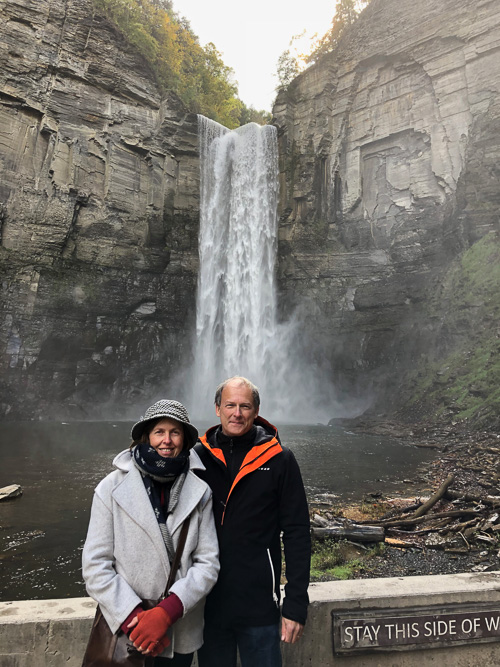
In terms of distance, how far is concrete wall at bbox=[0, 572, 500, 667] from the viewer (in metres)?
2.17

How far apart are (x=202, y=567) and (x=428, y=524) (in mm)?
5286

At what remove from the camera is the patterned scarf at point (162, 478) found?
192 cm

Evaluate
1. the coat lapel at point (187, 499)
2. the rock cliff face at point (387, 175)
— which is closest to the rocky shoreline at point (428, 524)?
the coat lapel at point (187, 499)

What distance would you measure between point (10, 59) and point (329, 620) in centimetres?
2675

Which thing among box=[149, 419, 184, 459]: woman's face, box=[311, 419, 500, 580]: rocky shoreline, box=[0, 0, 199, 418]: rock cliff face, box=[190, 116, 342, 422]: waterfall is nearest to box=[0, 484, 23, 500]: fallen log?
box=[311, 419, 500, 580]: rocky shoreline

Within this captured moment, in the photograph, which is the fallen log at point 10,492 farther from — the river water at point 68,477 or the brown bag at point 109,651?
the brown bag at point 109,651

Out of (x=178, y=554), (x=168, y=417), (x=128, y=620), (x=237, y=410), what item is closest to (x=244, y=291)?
(x=237, y=410)

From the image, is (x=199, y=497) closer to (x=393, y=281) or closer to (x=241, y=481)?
(x=241, y=481)

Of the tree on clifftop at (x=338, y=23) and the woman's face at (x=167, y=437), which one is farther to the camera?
the tree on clifftop at (x=338, y=23)

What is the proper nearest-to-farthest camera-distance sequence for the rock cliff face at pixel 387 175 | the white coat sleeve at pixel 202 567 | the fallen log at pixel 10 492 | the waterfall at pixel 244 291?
the white coat sleeve at pixel 202 567, the fallen log at pixel 10 492, the rock cliff face at pixel 387 175, the waterfall at pixel 244 291

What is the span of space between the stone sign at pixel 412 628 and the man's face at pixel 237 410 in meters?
1.17

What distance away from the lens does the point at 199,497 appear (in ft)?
6.40

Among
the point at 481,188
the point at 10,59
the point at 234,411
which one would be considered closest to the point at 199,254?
the point at 10,59

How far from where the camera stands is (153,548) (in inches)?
73.4
